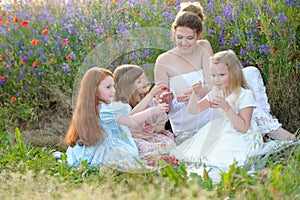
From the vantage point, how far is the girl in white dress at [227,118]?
13.0 ft

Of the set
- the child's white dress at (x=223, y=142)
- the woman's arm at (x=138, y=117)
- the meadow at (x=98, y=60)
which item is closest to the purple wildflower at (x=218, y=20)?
the meadow at (x=98, y=60)

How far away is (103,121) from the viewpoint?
13.4 ft

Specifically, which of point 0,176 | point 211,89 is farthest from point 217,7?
point 0,176

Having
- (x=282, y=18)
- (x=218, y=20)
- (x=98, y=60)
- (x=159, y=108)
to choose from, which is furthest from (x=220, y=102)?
(x=218, y=20)

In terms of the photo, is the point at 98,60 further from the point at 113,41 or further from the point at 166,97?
the point at 166,97

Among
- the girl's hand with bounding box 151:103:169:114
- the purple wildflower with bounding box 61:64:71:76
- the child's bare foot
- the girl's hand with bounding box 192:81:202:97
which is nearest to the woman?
the child's bare foot

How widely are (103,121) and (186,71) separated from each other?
0.94 metres

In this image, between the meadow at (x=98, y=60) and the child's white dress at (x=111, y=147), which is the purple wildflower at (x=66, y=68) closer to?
the meadow at (x=98, y=60)

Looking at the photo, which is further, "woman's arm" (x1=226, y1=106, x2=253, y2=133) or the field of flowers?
the field of flowers

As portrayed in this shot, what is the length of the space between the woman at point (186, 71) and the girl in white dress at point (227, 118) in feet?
0.95

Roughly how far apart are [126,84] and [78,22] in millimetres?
1905

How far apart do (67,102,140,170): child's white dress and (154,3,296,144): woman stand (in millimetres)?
467

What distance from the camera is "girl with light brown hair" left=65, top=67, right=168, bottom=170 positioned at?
4012mm

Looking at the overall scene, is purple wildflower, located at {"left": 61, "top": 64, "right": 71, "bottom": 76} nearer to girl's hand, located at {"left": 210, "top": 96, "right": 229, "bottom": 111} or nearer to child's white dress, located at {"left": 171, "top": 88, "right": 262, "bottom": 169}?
child's white dress, located at {"left": 171, "top": 88, "right": 262, "bottom": 169}
